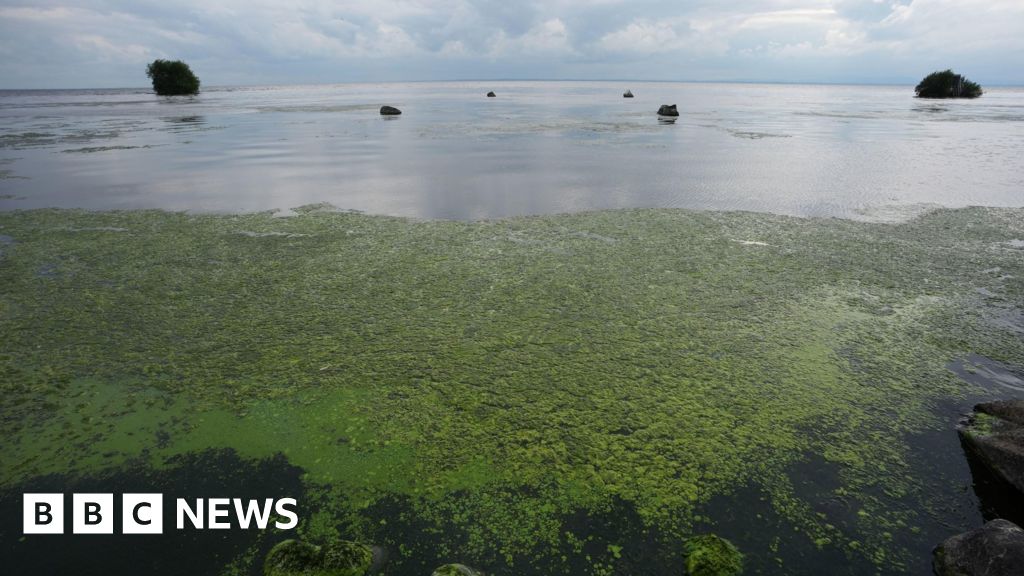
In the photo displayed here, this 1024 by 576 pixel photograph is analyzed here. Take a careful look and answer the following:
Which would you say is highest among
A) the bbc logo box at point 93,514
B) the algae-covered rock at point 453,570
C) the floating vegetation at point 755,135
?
the floating vegetation at point 755,135

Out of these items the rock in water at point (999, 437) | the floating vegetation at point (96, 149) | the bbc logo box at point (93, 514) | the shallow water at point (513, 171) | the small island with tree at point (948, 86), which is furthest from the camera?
the small island with tree at point (948, 86)

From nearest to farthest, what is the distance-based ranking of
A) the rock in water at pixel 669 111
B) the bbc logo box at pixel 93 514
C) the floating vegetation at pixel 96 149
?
1. the bbc logo box at pixel 93 514
2. the floating vegetation at pixel 96 149
3. the rock in water at pixel 669 111

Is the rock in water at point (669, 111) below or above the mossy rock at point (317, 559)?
above

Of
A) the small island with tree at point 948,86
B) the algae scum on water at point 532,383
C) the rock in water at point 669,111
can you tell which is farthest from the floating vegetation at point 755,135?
the small island with tree at point 948,86

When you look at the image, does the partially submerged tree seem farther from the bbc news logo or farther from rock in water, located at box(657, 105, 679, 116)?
the bbc news logo

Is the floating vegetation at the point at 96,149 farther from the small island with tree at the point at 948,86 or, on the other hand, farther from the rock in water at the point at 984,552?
the small island with tree at the point at 948,86

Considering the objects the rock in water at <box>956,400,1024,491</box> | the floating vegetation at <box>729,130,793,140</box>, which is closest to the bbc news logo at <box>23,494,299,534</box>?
the rock in water at <box>956,400,1024,491</box>

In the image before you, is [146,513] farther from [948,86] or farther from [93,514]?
[948,86]

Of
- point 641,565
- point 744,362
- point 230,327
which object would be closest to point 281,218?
point 230,327

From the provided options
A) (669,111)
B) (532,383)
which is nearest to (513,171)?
(532,383)
